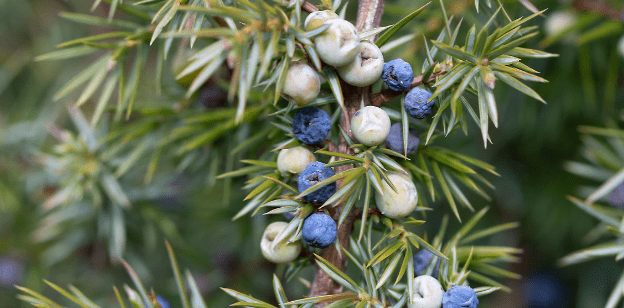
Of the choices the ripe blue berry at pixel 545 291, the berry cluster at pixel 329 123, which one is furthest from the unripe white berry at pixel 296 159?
the ripe blue berry at pixel 545 291

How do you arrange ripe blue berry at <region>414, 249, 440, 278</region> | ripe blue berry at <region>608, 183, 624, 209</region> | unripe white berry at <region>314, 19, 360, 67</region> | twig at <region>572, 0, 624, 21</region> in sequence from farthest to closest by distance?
ripe blue berry at <region>608, 183, 624, 209</region> → twig at <region>572, 0, 624, 21</region> → ripe blue berry at <region>414, 249, 440, 278</region> → unripe white berry at <region>314, 19, 360, 67</region>

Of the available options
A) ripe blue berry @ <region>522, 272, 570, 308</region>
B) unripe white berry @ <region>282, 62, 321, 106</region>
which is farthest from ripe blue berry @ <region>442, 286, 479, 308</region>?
ripe blue berry @ <region>522, 272, 570, 308</region>

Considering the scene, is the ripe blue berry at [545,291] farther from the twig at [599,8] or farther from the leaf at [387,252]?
the leaf at [387,252]

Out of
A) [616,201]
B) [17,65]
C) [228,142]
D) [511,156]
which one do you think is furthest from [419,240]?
[17,65]

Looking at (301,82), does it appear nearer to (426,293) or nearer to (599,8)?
(426,293)

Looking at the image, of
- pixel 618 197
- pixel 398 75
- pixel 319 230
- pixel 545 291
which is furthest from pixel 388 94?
pixel 545 291

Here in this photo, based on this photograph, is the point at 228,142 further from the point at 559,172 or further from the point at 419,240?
the point at 559,172

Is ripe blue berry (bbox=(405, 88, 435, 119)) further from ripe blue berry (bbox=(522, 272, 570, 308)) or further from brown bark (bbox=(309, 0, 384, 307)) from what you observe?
ripe blue berry (bbox=(522, 272, 570, 308))
